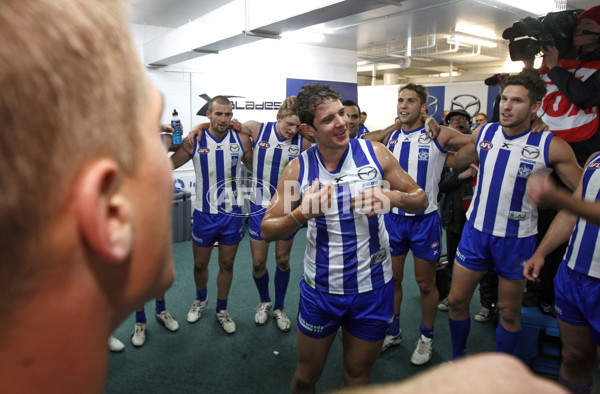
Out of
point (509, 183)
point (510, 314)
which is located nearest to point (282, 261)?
point (510, 314)

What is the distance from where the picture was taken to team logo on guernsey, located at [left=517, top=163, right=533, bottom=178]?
8.96 ft

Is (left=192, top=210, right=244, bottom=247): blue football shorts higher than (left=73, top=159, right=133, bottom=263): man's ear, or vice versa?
(left=73, top=159, right=133, bottom=263): man's ear

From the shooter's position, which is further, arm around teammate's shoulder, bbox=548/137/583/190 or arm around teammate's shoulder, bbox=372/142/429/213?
arm around teammate's shoulder, bbox=548/137/583/190

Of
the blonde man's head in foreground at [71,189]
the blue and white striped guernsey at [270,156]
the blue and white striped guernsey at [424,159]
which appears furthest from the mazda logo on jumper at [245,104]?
the blonde man's head in foreground at [71,189]

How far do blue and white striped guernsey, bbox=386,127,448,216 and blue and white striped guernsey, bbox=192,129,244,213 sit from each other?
5.57 feet

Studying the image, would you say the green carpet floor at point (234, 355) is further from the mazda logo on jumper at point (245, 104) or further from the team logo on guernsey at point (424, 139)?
the mazda logo on jumper at point (245, 104)

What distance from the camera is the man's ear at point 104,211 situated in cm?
28

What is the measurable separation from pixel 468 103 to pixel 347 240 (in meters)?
9.24

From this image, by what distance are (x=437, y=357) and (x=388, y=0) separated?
2.95 m

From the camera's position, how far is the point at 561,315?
2.45 metres

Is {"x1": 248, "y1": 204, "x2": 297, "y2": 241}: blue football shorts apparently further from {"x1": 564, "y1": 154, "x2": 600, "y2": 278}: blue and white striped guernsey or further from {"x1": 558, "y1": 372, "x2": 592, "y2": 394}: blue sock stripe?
{"x1": 558, "y1": 372, "x2": 592, "y2": 394}: blue sock stripe

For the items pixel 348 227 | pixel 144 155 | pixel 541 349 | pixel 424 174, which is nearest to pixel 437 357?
pixel 541 349

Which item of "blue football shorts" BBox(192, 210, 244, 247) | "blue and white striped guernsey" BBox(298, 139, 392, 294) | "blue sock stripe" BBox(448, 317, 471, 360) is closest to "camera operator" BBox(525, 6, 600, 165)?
"blue sock stripe" BBox(448, 317, 471, 360)

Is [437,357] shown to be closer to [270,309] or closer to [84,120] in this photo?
[270,309]
